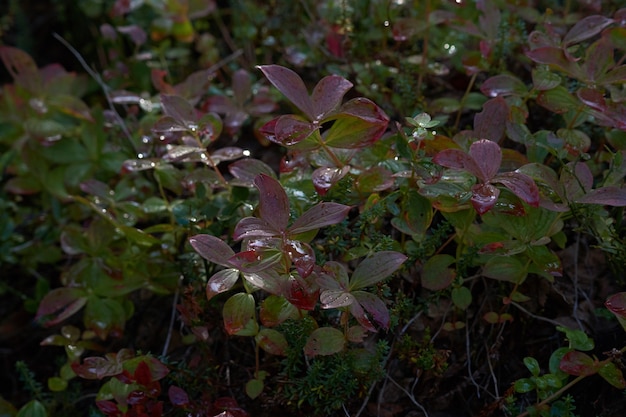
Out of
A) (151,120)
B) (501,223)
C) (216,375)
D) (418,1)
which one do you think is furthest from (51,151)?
(501,223)

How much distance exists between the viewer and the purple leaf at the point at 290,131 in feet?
4.54

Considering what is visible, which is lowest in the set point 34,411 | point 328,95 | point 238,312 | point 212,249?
point 34,411

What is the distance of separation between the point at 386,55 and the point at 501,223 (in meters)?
0.94

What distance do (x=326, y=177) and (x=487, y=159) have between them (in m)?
0.34

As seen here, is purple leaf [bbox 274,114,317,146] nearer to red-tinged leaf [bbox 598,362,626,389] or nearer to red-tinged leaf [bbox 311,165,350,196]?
red-tinged leaf [bbox 311,165,350,196]

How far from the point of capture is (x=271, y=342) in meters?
1.45

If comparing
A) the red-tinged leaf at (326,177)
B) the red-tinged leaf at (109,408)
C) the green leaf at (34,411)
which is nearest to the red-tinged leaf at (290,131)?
the red-tinged leaf at (326,177)

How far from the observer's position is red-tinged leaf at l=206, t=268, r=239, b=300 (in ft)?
4.30

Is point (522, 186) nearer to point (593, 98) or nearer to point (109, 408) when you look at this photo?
point (593, 98)

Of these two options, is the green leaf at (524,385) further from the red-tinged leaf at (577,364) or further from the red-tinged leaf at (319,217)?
the red-tinged leaf at (319,217)

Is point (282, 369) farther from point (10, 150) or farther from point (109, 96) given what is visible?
point (10, 150)

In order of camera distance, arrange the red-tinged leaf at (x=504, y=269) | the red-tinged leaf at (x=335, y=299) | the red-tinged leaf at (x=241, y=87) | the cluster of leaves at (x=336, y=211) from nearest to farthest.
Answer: the red-tinged leaf at (x=335, y=299) → the cluster of leaves at (x=336, y=211) → the red-tinged leaf at (x=504, y=269) → the red-tinged leaf at (x=241, y=87)

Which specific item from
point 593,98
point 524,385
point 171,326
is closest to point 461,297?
point 524,385

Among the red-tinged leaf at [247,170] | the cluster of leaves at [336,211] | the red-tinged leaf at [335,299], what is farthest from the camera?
the red-tinged leaf at [247,170]
